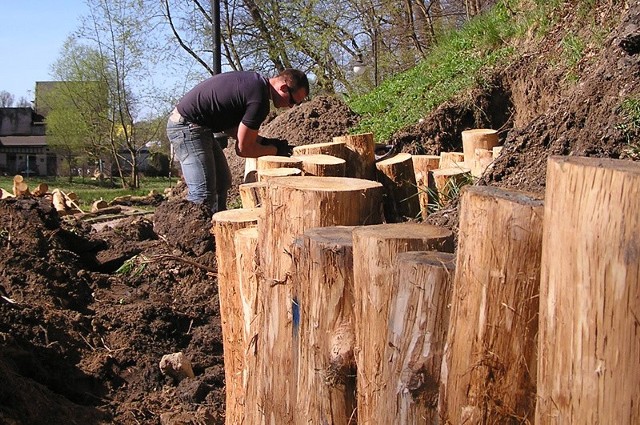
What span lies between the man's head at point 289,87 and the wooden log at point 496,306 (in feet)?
14.9

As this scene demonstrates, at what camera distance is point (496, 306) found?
2143mm

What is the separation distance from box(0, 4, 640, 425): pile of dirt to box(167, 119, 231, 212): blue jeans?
175 mm

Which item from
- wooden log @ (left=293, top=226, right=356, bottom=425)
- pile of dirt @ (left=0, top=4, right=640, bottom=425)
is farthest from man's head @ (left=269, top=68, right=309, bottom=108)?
wooden log @ (left=293, top=226, right=356, bottom=425)

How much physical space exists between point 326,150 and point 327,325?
3491 millimetres

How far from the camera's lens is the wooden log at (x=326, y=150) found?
608cm

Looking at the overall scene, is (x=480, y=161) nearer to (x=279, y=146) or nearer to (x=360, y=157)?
(x=360, y=157)

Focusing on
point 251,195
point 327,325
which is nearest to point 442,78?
point 251,195

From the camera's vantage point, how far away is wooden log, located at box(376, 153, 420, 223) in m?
6.23

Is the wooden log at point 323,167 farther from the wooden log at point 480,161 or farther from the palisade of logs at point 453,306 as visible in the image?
the palisade of logs at point 453,306

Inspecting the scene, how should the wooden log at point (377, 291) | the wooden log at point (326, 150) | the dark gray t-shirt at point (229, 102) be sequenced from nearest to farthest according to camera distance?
the wooden log at point (377, 291) → the wooden log at point (326, 150) → the dark gray t-shirt at point (229, 102)

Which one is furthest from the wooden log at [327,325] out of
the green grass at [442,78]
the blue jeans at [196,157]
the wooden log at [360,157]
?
the green grass at [442,78]

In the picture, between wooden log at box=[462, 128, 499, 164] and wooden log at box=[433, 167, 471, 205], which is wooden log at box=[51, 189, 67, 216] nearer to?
wooden log at box=[462, 128, 499, 164]

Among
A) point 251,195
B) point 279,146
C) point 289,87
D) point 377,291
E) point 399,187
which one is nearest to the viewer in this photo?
point 377,291

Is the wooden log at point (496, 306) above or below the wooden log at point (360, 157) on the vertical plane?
below
